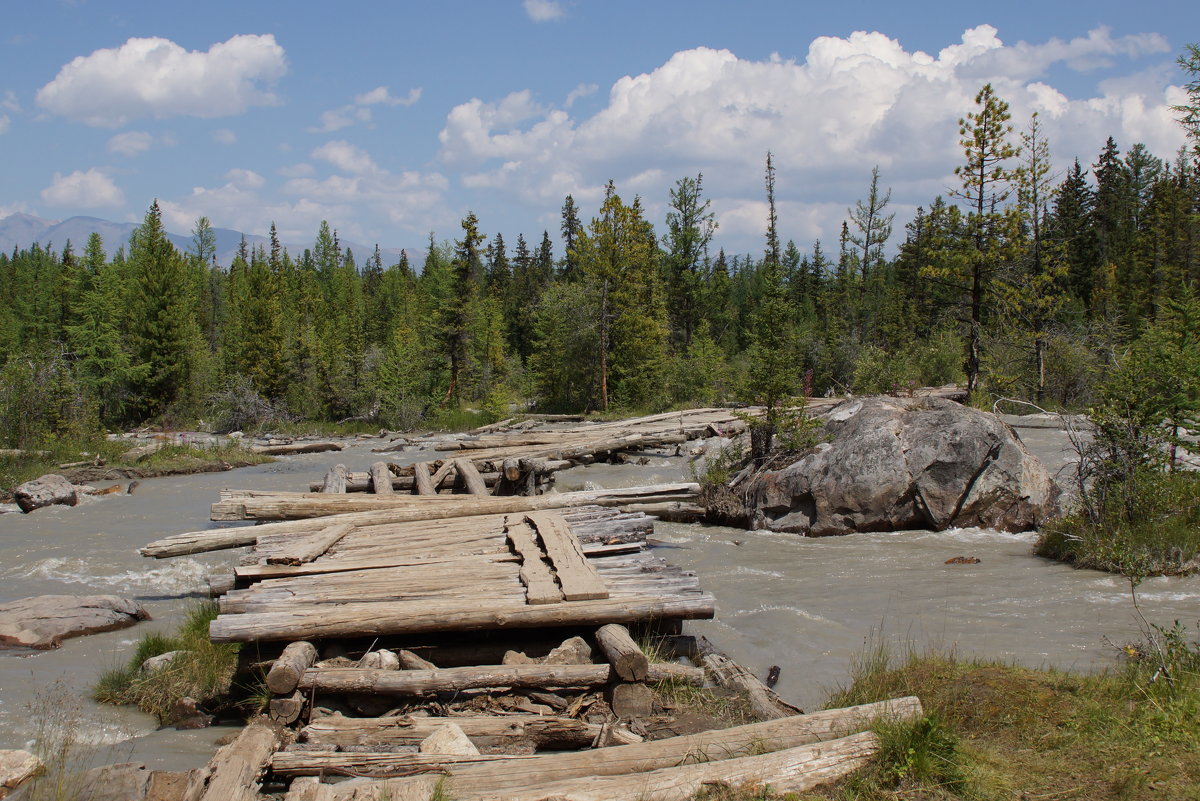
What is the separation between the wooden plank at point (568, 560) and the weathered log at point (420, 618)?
91mm

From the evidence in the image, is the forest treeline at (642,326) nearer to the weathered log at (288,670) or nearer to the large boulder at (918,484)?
the large boulder at (918,484)

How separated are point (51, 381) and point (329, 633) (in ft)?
69.6

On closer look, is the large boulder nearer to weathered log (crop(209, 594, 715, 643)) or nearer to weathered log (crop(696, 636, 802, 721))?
weathered log (crop(696, 636, 802, 721))

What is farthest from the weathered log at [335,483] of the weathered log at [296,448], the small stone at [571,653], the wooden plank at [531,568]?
the weathered log at [296,448]

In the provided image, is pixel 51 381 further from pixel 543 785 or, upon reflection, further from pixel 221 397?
pixel 543 785

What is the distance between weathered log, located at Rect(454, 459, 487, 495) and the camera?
12.5m

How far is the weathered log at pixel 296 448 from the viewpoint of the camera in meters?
22.8

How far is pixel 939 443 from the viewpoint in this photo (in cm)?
1105

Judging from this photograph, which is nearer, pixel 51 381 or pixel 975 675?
pixel 975 675

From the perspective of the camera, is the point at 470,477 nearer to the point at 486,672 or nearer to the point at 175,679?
the point at 175,679

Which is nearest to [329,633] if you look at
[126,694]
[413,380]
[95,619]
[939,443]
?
[126,694]

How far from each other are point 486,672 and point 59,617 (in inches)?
190

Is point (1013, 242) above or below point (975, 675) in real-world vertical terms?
above

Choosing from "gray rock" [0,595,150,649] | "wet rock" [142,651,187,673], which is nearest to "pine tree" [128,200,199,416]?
"gray rock" [0,595,150,649]
